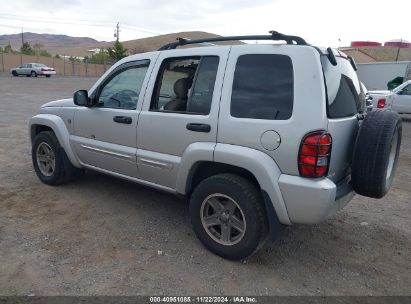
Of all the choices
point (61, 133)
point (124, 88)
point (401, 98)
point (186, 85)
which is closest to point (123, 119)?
point (124, 88)

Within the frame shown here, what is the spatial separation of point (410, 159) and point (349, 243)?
4668mm

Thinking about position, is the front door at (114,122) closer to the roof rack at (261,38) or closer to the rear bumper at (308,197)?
the roof rack at (261,38)

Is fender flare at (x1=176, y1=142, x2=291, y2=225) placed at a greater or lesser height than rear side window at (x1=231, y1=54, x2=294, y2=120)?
lesser

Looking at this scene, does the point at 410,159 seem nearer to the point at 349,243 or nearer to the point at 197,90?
the point at 349,243

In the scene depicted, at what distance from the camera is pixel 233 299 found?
272cm

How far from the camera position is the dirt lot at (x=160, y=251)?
288 centimetres

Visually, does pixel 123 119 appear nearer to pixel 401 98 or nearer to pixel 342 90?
pixel 342 90

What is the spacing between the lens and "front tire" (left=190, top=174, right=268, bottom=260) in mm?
3014

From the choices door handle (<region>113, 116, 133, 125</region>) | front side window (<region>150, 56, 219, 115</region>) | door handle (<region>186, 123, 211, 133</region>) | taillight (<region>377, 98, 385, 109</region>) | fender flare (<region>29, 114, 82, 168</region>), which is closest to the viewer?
door handle (<region>186, 123, 211, 133</region>)

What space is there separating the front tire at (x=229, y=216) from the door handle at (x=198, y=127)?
0.43 meters

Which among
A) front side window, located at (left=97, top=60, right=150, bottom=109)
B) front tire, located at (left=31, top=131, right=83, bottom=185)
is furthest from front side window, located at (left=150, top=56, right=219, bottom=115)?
front tire, located at (left=31, top=131, right=83, bottom=185)

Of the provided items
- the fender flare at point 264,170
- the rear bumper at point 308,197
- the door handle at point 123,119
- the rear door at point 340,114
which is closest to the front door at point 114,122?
the door handle at point 123,119

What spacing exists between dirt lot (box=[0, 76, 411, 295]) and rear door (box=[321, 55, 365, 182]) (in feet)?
2.84

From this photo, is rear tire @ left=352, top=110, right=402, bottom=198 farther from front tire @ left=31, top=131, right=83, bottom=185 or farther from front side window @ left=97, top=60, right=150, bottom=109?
front tire @ left=31, top=131, right=83, bottom=185
